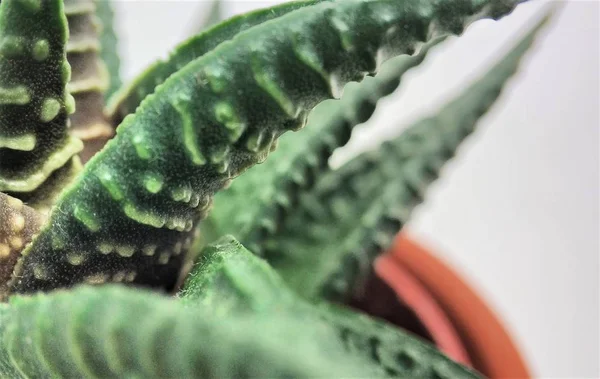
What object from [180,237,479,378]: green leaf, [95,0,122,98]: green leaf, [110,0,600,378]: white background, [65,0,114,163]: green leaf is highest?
[110,0,600,378]: white background

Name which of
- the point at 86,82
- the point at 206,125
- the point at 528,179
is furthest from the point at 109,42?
the point at 528,179

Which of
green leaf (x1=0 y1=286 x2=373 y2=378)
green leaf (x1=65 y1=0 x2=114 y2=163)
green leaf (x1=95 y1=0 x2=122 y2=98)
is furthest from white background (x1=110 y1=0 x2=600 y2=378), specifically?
green leaf (x1=0 y1=286 x2=373 y2=378)

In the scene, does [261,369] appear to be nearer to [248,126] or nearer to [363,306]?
[248,126]

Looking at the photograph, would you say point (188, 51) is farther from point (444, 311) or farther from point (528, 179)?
point (528, 179)

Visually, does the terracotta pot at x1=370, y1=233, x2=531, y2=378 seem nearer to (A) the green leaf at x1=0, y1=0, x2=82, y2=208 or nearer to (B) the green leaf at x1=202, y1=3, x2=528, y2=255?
(B) the green leaf at x1=202, y1=3, x2=528, y2=255

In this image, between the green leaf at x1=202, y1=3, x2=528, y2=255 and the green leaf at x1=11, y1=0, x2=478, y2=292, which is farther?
the green leaf at x1=202, y1=3, x2=528, y2=255

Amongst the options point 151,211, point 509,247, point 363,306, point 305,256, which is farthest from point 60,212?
point 509,247

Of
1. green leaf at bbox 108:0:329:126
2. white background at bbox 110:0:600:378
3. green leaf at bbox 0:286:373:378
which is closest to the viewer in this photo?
green leaf at bbox 0:286:373:378

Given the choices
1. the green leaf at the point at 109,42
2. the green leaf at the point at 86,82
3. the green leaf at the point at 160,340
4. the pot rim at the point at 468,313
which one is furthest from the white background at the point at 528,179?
the green leaf at the point at 160,340
